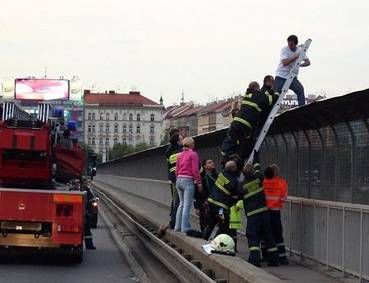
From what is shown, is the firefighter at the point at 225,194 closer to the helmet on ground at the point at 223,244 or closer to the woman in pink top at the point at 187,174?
the helmet on ground at the point at 223,244

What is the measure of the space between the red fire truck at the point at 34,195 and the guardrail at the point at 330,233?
13.9ft

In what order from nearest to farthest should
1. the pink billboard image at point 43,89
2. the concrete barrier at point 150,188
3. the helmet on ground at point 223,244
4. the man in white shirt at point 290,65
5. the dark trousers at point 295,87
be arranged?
the helmet on ground at point 223,244 → the man in white shirt at point 290,65 → the dark trousers at point 295,87 → the pink billboard image at point 43,89 → the concrete barrier at point 150,188

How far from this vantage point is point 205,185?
54.3 ft

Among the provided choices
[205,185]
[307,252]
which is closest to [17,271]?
[205,185]

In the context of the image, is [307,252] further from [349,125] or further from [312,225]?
[349,125]

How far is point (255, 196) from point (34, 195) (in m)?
5.29

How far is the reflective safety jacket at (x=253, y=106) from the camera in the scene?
41.7ft

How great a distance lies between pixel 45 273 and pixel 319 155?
555cm

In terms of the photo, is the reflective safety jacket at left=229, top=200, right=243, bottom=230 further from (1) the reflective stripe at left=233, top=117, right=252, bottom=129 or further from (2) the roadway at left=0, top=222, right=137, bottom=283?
(2) the roadway at left=0, top=222, right=137, bottom=283

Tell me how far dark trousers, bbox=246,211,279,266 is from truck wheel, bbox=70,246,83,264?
4.86m

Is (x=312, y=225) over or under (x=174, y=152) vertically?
under

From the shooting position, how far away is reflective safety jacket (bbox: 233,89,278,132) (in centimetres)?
1272

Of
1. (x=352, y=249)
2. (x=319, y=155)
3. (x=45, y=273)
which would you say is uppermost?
(x=319, y=155)

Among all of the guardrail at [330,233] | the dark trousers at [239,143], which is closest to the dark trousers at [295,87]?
the dark trousers at [239,143]
